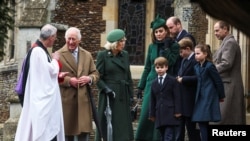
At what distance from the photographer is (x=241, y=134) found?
31.1 feet

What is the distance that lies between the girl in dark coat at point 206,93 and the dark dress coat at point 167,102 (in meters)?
0.28

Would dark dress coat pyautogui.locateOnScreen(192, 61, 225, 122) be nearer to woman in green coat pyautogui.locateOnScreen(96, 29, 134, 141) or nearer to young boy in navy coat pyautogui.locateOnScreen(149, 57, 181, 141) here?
young boy in navy coat pyautogui.locateOnScreen(149, 57, 181, 141)

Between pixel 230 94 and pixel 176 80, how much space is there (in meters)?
0.92

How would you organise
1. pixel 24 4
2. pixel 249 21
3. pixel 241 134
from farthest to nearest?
pixel 24 4 → pixel 241 134 → pixel 249 21

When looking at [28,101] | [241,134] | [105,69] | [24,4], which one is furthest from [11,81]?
[241,134]

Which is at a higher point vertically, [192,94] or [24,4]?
[24,4]

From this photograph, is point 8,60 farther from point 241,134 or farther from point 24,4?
point 241,134

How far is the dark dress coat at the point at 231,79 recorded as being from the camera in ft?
47.8

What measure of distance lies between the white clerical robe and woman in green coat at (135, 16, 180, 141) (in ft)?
6.55

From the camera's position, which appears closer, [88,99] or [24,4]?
[88,99]

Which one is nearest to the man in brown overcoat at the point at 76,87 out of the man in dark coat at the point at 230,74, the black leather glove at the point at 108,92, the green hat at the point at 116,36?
the black leather glove at the point at 108,92

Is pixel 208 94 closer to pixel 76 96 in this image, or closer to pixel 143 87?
pixel 143 87

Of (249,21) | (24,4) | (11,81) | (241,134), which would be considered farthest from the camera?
(11,81)

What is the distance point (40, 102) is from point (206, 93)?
2.28m
